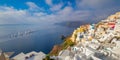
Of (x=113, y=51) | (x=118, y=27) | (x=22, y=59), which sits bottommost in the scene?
(x=22, y=59)

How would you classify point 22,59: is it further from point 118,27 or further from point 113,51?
point 118,27

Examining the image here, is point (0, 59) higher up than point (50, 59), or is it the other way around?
point (0, 59)

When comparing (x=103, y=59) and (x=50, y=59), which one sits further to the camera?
(x=50, y=59)

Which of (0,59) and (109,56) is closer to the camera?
(0,59)

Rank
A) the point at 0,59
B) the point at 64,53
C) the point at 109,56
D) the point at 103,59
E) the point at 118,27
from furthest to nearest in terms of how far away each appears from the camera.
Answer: the point at 118,27 → the point at 64,53 → the point at 109,56 → the point at 103,59 → the point at 0,59

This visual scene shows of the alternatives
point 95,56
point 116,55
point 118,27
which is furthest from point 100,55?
point 118,27

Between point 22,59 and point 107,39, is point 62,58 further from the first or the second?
point 107,39

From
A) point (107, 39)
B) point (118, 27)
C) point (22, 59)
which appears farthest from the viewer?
point (118, 27)

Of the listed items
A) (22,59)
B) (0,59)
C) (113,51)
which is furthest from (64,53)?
(0,59)

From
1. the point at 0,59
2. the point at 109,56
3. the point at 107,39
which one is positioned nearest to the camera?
the point at 0,59
